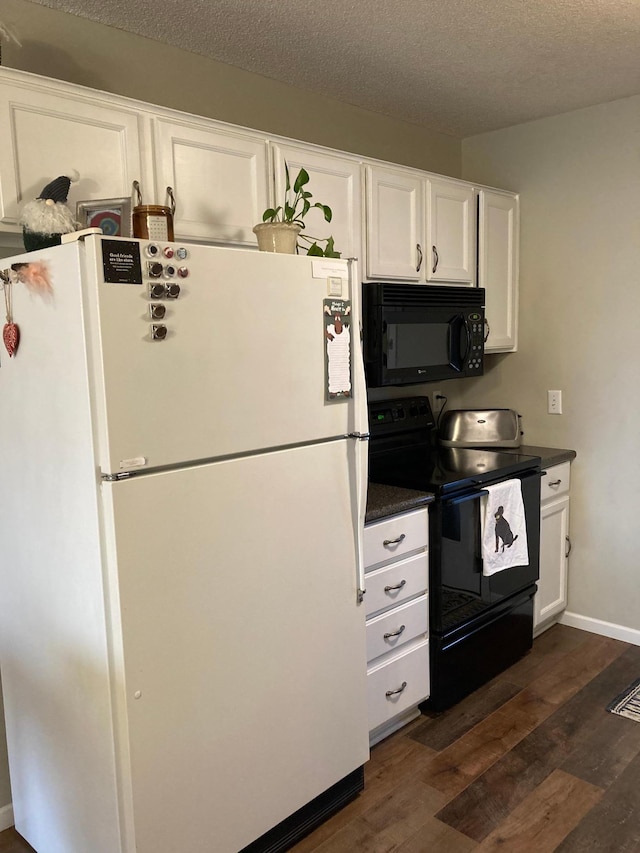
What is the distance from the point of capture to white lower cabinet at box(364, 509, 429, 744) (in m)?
2.30

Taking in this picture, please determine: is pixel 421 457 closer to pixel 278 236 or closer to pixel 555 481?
pixel 555 481

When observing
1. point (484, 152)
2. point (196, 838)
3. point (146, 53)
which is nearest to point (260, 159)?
point (146, 53)

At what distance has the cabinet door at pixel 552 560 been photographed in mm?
3170

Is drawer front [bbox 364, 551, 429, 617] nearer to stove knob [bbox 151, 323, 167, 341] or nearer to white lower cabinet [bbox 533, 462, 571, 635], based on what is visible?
white lower cabinet [bbox 533, 462, 571, 635]

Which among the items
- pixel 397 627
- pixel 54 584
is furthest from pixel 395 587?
pixel 54 584

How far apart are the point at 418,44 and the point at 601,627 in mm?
2727

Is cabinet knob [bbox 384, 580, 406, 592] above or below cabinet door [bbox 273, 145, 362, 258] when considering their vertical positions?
below

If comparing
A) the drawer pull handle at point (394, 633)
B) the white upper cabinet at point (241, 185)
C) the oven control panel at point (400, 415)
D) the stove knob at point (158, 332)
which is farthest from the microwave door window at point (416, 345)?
the stove knob at point (158, 332)

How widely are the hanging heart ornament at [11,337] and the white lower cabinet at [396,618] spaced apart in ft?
3.98

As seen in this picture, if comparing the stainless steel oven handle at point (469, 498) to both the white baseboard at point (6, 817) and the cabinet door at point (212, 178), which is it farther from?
the white baseboard at point (6, 817)

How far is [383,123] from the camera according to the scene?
3.15 m

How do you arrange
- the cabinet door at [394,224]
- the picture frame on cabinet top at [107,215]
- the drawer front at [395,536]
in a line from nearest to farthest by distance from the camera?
the picture frame on cabinet top at [107,215], the drawer front at [395,536], the cabinet door at [394,224]

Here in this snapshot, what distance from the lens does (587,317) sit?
3.21m

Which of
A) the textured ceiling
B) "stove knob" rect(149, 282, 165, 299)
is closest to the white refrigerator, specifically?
"stove knob" rect(149, 282, 165, 299)
